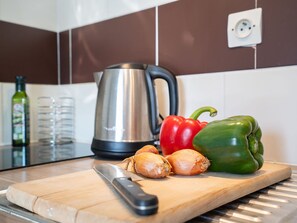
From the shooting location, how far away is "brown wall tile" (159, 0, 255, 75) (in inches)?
31.5

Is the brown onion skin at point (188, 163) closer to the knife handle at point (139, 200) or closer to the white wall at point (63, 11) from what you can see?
the knife handle at point (139, 200)

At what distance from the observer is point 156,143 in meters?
0.86

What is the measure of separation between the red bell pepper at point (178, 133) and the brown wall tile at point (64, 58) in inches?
26.7

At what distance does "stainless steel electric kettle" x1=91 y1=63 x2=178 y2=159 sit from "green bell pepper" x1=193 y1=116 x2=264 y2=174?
22cm

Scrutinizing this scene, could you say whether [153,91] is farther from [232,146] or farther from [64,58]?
[64,58]

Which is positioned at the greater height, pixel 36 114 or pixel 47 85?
pixel 47 85

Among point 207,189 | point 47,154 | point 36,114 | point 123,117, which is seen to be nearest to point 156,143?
point 123,117

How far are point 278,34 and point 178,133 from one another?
34 cm

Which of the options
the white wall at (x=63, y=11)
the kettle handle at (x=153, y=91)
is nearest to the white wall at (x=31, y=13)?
the white wall at (x=63, y=11)

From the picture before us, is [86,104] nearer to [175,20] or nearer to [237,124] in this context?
[175,20]

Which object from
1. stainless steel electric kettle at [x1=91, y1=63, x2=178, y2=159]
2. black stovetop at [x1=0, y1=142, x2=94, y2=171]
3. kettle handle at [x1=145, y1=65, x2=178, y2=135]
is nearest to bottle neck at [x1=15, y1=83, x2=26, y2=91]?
black stovetop at [x1=0, y1=142, x2=94, y2=171]

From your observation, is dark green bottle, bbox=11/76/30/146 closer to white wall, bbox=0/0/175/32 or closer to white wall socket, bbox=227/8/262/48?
white wall, bbox=0/0/175/32

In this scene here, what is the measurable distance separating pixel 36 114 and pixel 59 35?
34cm

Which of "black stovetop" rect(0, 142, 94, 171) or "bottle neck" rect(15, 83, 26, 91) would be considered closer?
"black stovetop" rect(0, 142, 94, 171)
